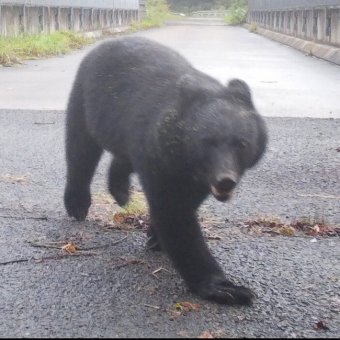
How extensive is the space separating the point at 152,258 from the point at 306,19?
19275 mm

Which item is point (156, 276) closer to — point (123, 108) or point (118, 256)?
point (118, 256)

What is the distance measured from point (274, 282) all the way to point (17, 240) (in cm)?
137

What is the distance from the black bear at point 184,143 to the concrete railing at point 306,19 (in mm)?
13629

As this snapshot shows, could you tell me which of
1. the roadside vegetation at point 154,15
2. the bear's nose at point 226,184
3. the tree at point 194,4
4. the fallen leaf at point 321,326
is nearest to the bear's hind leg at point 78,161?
the bear's nose at point 226,184

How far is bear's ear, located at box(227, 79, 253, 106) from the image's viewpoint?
3211mm

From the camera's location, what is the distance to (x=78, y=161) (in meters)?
4.42

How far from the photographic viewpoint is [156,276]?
348 cm

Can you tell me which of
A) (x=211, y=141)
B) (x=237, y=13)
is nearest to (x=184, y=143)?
(x=211, y=141)

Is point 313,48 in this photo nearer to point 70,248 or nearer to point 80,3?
point 80,3

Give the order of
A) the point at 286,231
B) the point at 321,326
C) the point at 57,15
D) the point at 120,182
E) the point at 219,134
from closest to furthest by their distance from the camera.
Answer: the point at 321,326, the point at 219,134, the point at 286,231, the point at 120,182, the point at 57,15

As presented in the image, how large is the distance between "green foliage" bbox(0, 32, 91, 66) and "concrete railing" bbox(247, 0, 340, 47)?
5.93 m

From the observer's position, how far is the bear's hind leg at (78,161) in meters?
4.40

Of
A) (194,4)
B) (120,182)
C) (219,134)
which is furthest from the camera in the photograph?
(194,4)

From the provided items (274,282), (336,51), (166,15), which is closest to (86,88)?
(274,282)
